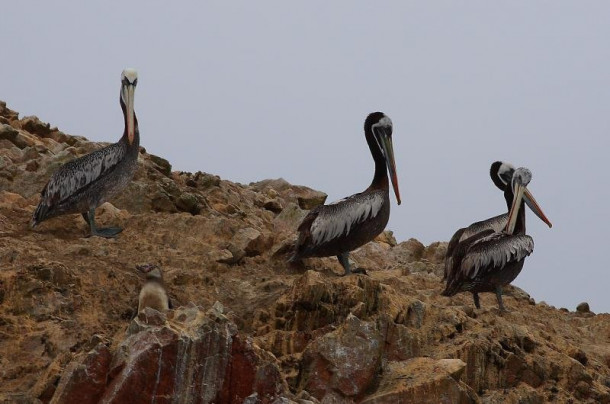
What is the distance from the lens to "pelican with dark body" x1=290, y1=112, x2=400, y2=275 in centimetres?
1283

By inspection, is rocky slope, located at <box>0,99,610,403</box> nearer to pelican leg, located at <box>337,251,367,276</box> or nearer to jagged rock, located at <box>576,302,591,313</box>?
pelican leg, located at <box>337,251,367,276</box>

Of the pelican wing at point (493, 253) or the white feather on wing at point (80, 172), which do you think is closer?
the white feather on wing at point (80, 172)

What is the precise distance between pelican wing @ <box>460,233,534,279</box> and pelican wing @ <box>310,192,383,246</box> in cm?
141

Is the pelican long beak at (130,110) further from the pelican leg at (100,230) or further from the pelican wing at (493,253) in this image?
the pelican wing at (493,253)

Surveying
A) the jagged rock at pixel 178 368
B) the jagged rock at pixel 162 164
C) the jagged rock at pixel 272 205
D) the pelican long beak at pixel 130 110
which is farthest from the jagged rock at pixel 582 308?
the jagged rock at pixel 178 368

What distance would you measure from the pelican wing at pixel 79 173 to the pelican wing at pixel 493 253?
15.8ft

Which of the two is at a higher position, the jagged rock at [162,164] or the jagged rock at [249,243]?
the jagged rock at [162,164]

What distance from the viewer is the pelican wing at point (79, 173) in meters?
13.1

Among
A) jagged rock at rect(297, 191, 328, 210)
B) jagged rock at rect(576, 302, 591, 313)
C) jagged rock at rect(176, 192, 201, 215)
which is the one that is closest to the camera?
jagged rock at rect(176, 192, 201, 215)

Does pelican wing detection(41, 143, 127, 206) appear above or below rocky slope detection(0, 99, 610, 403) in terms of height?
above

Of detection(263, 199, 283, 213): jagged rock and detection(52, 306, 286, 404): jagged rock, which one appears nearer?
detection(52, 306, 286, 404): jagged rock

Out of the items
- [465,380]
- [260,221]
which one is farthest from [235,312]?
[260,221]

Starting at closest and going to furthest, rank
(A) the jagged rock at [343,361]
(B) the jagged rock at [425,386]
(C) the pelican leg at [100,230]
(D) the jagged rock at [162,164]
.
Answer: (B) the jagged rock at [425,386]
(A) the jagged rock at [343,361]
(C) the pelican leg at [100,230]
(D) the jagged rock at [162,164]

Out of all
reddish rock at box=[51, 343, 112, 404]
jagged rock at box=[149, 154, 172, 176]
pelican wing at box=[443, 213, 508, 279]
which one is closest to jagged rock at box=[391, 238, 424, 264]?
pelican wing at box=[443, 213, 508, 279]
